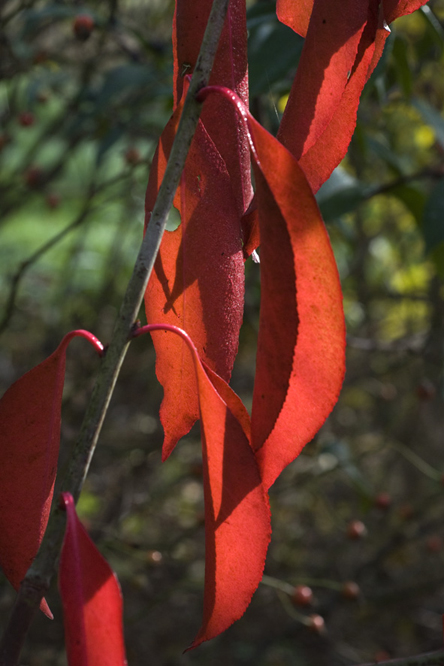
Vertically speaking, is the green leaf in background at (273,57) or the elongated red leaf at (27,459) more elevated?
the green leaf in background at (273,57)

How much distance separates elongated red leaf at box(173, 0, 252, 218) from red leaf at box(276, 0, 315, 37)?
0.03 m

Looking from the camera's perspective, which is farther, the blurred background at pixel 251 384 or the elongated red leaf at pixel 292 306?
the blurred background at pixel 251 384

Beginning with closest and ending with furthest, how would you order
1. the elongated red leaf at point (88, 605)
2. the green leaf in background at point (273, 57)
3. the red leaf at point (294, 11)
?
the elongated red leaf at point (88, 605) → the red leaf at point (294, 11) → the green leaf in background at point (273, 57)

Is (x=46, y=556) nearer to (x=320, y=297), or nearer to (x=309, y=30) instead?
(x=320, y=297)

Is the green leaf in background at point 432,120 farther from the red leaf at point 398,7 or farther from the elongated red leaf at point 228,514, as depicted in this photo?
the elongated red leaf at point 228,514

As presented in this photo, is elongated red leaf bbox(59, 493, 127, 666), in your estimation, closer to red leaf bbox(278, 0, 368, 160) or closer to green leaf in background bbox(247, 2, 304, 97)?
red leaf bbox(278, 0, 368, 160)

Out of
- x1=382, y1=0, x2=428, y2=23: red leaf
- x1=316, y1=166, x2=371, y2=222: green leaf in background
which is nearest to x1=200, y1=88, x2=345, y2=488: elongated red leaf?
x1=382, y1=0, x2=428, y2=23: red leaf

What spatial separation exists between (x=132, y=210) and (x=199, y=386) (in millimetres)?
1621

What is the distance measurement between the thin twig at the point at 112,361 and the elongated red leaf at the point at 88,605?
24 mm

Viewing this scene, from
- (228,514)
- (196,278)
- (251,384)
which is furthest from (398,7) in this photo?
(251,384)

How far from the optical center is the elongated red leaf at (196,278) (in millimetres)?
373

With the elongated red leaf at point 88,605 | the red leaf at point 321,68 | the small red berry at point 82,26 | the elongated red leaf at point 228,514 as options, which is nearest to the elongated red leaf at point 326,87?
the red leaf at point 321,68

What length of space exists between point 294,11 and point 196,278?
180 mm

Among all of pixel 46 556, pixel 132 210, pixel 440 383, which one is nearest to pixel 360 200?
pixel 440 383
